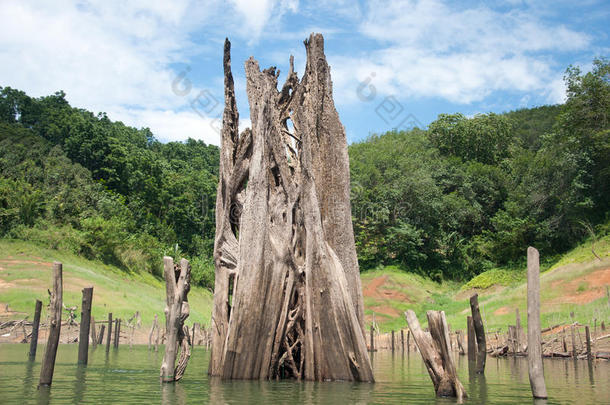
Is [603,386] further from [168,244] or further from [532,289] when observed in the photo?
[168,244]

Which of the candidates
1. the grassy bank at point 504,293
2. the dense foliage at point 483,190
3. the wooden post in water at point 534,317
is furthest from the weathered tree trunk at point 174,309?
the dense foliage at point 483,190

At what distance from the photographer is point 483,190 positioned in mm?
52750

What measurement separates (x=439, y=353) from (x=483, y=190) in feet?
154

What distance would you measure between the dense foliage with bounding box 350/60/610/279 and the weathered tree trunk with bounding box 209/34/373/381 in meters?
32.4

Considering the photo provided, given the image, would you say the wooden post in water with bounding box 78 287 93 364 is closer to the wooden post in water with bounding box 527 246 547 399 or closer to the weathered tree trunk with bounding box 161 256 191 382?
the weathered tree trunk with bounding box 161 256 191 382

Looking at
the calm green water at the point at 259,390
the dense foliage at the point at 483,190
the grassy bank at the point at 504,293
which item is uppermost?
the dense foliage at the point at 483,190

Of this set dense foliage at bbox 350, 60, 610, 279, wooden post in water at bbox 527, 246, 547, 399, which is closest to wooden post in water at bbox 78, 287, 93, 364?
wooden post in water at bbox 527, 246, 547, 399

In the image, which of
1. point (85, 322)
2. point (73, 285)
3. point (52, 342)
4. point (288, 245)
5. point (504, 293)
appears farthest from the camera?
point (504, 293)

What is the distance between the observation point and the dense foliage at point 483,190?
39.5m

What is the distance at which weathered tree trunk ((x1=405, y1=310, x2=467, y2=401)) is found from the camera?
8.28m

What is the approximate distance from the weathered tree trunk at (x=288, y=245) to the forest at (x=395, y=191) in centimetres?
3202

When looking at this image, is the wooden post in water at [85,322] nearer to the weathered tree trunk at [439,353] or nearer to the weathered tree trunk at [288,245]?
the weathered tree trunk at [288,245]

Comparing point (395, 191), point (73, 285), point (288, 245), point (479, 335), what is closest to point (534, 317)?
point (288, 245)

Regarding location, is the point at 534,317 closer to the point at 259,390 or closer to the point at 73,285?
the point at 259,390
